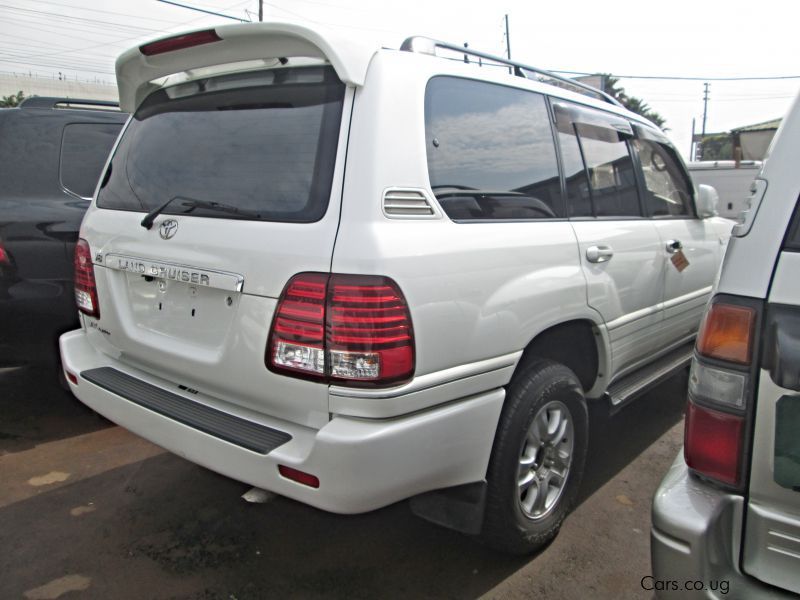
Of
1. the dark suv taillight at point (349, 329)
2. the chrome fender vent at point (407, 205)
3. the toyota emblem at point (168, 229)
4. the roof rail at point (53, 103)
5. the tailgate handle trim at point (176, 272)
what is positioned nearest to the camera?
the dark suv taillight at point (349, 329)

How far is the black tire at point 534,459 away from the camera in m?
2.32

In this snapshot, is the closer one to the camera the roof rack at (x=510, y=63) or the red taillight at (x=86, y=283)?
the roof rack at (x=510, y=63)

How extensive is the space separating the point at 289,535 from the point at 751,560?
1.93m

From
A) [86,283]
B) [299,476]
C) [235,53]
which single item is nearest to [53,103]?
[86,283]

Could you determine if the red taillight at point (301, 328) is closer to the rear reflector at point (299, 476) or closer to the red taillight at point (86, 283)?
the rear reflector at point (299, 476)

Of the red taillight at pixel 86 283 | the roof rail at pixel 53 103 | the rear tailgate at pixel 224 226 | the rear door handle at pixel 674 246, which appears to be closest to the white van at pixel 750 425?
the rear tailgate at pixel 224 226

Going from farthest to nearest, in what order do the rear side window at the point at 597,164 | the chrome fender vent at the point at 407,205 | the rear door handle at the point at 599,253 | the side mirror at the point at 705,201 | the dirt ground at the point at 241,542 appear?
the side mirror at the point at 705,201 → the rear side window at the point at 597,164 → the rear door handle at the point at 599,253 → the dirt ground at the point at 241,542 → the chrome fender vent at the point at 407,205

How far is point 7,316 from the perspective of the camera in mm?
3520

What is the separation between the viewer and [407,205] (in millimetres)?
1994

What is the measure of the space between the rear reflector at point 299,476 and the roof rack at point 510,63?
5.02ft

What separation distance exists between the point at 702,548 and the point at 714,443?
264 millimetres

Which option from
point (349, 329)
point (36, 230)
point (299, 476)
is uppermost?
point (36, 230)

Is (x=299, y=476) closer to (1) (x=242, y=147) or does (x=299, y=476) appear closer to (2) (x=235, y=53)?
(1) (x=242, y=147)

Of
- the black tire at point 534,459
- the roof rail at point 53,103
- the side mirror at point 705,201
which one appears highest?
the roof rail at point 53,103
